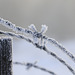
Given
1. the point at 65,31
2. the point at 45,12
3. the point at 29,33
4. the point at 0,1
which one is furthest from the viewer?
the point at 45,12

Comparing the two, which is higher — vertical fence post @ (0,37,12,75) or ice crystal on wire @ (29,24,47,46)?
ice crystal on wire @ (29,24,47,46)

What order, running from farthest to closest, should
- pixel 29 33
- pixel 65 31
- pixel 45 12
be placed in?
pixel 45 12 < pixel 65 31 < pixel 29 33

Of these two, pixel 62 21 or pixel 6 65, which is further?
pixel 62 21

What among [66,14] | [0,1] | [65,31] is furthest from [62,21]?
[0,1]

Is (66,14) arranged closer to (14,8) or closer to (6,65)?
(14,8)

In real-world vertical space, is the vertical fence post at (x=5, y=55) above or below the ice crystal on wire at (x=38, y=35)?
below

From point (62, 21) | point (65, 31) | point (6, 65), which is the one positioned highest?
point (62, 21)

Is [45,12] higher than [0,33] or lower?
higher
